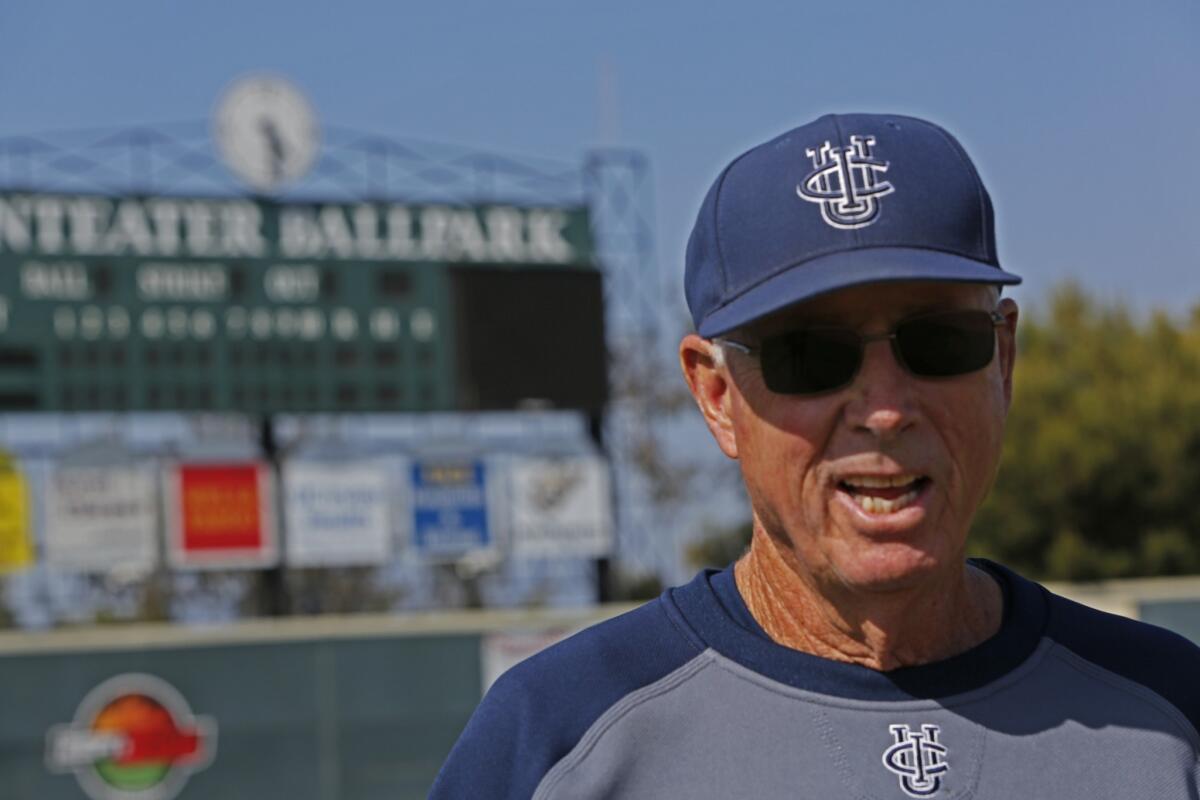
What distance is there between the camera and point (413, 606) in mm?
26484

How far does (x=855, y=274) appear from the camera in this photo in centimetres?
171

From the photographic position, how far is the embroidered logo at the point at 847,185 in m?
1.75

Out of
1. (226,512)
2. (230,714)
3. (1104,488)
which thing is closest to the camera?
(230,714)

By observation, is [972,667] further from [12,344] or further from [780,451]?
[12,344]

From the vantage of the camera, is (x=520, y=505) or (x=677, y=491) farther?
(x=677, y=491)

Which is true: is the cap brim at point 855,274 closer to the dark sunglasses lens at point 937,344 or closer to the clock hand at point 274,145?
the dark sunglasses lens at point 937,344

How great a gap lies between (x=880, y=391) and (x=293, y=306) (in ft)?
50.7

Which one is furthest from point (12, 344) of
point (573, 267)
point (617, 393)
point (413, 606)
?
point (617, 393)

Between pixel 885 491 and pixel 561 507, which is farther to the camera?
pixel 561 507

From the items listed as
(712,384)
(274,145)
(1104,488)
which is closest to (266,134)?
(274,145)

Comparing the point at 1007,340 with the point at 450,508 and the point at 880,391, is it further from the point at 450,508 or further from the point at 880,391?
the point at 450,508

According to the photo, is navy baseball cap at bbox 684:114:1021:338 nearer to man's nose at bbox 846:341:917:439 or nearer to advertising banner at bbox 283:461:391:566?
man's nose at bbox 846:341:917:439

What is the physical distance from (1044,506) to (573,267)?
785 centimetres

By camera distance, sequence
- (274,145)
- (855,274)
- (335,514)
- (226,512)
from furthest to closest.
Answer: (335,514)
(274,145)
(226,512)
(855,274)
